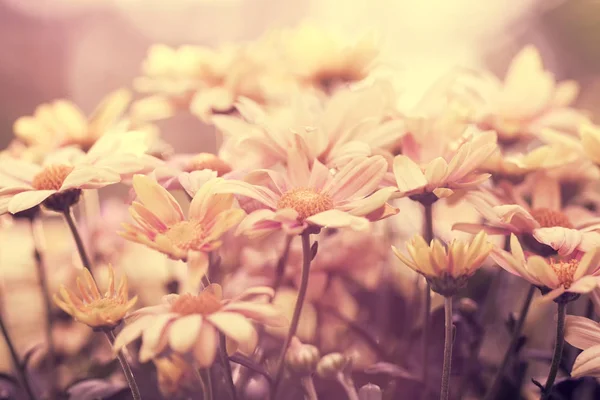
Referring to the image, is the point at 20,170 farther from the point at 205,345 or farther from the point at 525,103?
the point at 525,103

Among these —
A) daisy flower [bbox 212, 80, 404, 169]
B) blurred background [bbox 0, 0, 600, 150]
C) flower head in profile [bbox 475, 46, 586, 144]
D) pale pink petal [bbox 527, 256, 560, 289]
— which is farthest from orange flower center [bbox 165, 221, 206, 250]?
blurred background [bbox 0, 0, 600, 150]

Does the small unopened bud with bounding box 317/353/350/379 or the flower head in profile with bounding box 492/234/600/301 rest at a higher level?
the flower head in profile with bounding box 492/234/600/301

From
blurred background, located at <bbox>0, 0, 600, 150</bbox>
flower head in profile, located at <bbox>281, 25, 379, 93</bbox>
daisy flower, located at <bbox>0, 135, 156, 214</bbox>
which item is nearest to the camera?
daisy flower, located at <bbox>0, 135, 156, 214</bbox>

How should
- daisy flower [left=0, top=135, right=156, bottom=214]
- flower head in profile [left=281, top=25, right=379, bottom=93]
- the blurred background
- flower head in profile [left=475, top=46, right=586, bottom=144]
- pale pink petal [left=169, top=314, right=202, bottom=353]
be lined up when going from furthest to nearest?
the blurred background
flower head in profile [left=281, top=25, right=379, bottom=93]
flower head in profile [left=475, top=46, right=586, bottom=144]
daisy flower [left=0, top=135, right=156, bottom=214]
pale pink petal [left=169, top=314, right=202, bottom=353]

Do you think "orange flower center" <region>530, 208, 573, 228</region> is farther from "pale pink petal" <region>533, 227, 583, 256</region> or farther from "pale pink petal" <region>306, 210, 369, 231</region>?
"pale pink petal" <region>306, 210, 369, 231</region>

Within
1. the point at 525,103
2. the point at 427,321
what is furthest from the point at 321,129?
the point at 525,103

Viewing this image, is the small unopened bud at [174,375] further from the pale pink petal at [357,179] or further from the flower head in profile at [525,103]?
the flower head in profile at [525,103]

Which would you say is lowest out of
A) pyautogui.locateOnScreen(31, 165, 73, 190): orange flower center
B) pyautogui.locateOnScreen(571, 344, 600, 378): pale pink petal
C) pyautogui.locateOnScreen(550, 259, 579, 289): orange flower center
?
pyautogui.locateOnScreen(571, 344, 600, 378): pale pink petal
